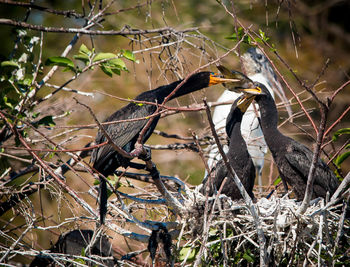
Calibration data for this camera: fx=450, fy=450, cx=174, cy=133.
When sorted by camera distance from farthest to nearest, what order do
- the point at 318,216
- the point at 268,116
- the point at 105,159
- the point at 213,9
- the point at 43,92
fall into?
the point at 213,9
the point at 43,92
the point at 268,116
the point at 105,159
the point at 318,216

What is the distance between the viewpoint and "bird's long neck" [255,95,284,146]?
145 inches

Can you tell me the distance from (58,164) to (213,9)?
16.0 feet

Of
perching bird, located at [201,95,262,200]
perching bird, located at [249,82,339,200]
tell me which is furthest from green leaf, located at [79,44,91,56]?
perching bird, located at [249,82,339,200]

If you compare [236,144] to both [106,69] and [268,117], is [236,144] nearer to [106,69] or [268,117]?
[268,117]

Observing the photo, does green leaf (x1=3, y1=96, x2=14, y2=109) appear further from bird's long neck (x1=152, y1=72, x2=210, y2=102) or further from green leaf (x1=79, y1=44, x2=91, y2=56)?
bird's long neck (x1=152, y1=72, x2=210, y2=102)

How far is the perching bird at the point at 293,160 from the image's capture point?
134 inches

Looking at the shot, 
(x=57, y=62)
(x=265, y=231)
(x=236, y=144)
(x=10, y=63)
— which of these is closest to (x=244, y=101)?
(x=236, y=144)

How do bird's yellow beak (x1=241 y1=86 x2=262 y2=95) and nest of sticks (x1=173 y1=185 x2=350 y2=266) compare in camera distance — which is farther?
bird's yellow beak (x1=241 y1=86 x2=262 y2=95)

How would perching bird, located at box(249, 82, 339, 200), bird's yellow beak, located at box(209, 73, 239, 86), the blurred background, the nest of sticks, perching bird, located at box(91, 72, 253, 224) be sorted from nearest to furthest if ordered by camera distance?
the nest of sticks → perching bird, located at box(91, 72, 253, 224) → perching bird, located at box(249, 82, 339, 200) → bird's yellow beak, located at box(209, 73, 239, 86) → the blurred background

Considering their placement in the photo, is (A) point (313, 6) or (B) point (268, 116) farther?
(A) point (313, 6)

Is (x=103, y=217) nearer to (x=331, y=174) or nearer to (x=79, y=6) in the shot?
(x=331, y=174)

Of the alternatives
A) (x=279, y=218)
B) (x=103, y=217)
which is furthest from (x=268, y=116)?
(x=103, y=217)

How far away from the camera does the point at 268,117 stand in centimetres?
373

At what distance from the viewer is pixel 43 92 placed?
17.3 ft
